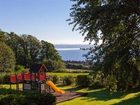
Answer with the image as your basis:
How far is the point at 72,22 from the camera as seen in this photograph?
17.9 metres

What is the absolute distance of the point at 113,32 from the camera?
17359 mm

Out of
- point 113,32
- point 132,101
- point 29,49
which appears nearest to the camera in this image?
point 113,32

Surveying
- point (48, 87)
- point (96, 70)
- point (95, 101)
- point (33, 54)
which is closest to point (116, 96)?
point (95, 101)

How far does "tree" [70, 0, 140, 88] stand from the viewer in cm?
Result: 1652

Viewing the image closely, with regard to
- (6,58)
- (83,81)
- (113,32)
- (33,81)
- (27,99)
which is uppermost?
(6,58)

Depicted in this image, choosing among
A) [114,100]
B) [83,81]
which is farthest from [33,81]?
[114,100]

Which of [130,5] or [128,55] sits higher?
[130,5]

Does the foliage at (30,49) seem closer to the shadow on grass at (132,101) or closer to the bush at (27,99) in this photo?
the shadow on grass at (132,101)

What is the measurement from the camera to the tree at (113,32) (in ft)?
54.2

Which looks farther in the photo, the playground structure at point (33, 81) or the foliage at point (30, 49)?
the foliage at point (30, 49)

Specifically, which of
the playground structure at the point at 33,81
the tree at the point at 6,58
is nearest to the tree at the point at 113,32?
the playground structure at the point at 33,81

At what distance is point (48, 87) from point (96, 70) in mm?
20931

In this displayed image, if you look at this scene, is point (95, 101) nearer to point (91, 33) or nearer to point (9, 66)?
point (91, 33)

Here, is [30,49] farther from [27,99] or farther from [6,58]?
[27,99]
